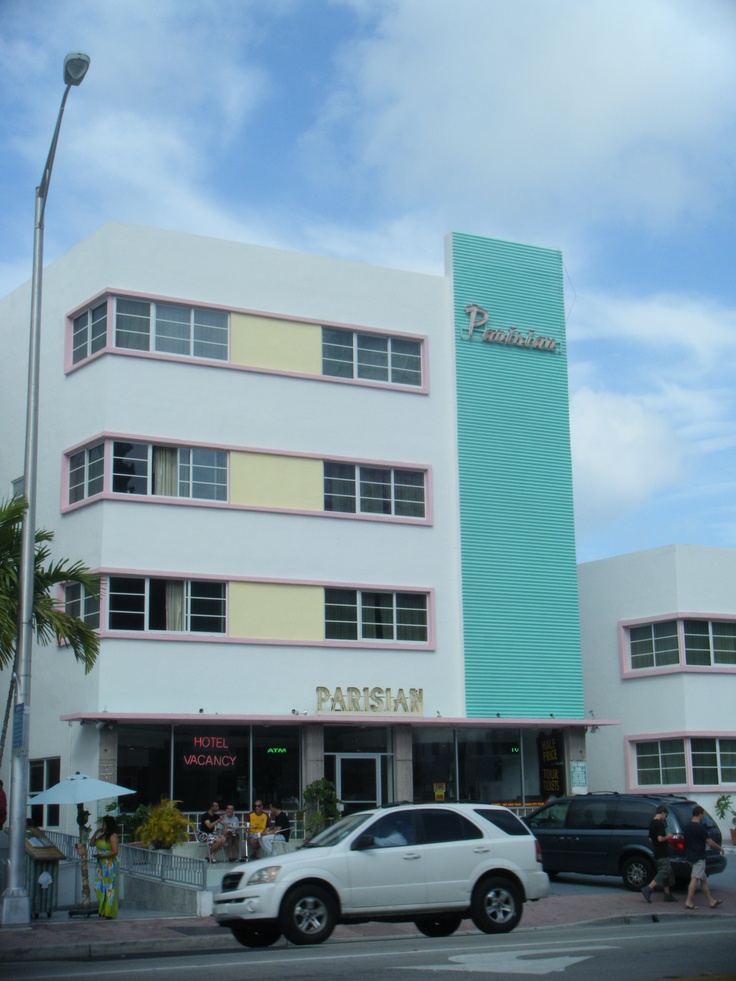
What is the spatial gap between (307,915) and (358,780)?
16.0m

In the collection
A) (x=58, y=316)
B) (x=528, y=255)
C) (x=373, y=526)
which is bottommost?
(x=373, y=526)

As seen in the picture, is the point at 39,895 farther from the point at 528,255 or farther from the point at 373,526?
the point at 528,255

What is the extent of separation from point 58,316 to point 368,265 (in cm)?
808

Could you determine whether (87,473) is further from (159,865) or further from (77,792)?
(159,865)

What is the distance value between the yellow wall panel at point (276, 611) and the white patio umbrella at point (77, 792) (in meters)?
7.38

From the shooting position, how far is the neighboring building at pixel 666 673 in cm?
3581

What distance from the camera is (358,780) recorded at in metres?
31.9

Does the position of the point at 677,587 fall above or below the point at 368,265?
below

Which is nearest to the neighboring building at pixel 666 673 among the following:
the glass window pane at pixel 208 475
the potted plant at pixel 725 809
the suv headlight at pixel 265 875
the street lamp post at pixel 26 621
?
the potted plant at pixel 725 809

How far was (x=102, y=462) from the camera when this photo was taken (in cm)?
3058

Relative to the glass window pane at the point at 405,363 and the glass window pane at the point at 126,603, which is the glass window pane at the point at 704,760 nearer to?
the glass window pane at the point at 405,363

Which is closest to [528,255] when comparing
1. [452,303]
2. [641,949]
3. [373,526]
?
[452,303]

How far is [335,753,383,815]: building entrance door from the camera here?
31641 mm

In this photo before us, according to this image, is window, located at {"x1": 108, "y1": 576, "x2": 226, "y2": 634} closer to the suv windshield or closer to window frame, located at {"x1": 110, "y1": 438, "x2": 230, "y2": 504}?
window frame, located at {"x1": 110, "y1": 438, "x2": 230, "y2": 504}
